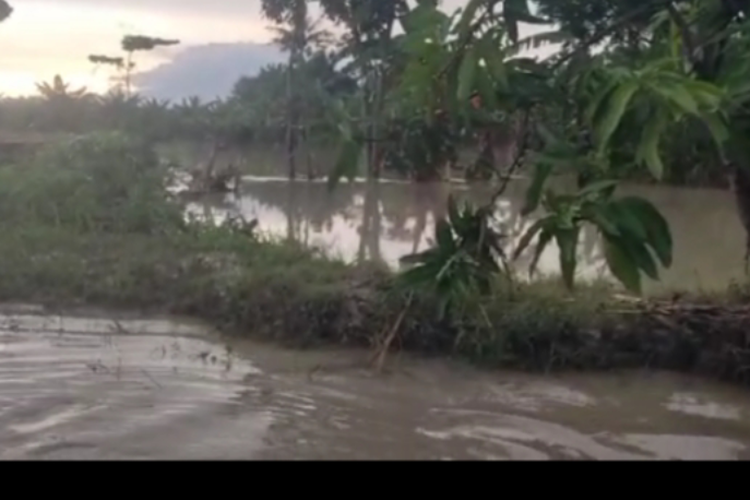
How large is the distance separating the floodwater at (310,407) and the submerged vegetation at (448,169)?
0.22m

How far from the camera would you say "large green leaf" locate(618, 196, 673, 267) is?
1911mm

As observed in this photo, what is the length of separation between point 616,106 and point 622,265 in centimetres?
31

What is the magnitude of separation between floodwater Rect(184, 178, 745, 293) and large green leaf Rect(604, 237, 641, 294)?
2.99m

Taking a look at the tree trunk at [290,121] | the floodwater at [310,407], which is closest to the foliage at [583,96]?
the floodwater at [310,407]

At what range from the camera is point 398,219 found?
8922 mm

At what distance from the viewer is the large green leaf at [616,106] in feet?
6.01

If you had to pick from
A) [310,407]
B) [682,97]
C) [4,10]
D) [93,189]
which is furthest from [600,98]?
[93,189]

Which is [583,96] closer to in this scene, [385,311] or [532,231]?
[532,231]

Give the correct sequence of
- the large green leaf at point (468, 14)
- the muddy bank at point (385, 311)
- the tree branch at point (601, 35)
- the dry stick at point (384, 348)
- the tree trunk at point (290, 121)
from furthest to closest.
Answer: the tree trunk at point (290, 121) → the muddy bank at point (385, 311) → the dry stick at point (384, 348) → the tree branch at point (601, 35) → the large green leaf at point (468, 14)

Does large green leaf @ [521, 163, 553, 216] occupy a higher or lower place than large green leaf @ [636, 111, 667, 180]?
lower

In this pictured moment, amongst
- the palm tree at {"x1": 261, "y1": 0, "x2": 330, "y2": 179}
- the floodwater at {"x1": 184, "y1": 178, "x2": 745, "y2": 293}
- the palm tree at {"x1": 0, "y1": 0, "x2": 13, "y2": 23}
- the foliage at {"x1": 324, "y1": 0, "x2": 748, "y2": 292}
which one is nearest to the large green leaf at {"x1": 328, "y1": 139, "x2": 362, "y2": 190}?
the foliage at {"x1": 324, "y1": 0, "x2": 748, "y2": 292}

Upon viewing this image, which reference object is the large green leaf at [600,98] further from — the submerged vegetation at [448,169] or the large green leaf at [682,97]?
the large green leaf at [682,97]

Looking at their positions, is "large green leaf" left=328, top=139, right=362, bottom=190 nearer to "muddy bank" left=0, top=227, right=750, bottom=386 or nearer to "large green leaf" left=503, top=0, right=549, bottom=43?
"large green leaf" left=503, top=0, right=549, bottom=43

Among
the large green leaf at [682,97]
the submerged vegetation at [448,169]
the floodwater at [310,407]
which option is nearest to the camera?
the large green leaf at [682,97]
